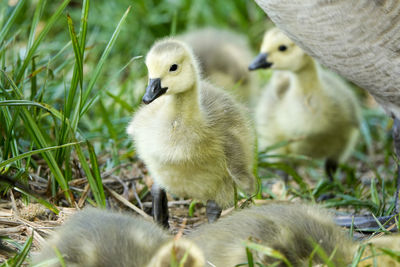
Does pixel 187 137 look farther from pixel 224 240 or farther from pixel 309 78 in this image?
pixel 309 78

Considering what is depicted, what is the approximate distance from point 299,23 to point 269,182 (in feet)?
4.88

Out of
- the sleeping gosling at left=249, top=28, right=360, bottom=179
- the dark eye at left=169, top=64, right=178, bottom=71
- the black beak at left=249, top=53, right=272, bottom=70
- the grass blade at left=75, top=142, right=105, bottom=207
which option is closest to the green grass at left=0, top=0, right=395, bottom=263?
the grass blade at left=75, top=142, right=105, bottom=207

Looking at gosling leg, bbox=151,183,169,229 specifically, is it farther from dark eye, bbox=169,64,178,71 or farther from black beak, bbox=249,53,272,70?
black beak, bbox=249,53,272,70

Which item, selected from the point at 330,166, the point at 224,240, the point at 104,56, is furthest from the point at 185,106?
the point at 330,166

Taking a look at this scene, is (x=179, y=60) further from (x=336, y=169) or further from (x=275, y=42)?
(x=336, y=169)

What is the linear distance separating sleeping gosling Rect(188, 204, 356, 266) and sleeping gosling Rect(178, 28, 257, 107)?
2322mm

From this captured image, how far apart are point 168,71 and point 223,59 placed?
199 centimetres

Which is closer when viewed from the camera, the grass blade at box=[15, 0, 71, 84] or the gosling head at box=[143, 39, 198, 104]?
the gosling head at box=[143, 39, 198, 104]

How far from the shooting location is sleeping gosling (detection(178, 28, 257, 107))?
16.0ft

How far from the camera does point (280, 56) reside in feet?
14.8

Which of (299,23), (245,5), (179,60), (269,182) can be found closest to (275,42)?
(269,182)

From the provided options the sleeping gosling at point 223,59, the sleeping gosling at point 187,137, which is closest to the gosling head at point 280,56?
the sleeping gosling at point 223,59

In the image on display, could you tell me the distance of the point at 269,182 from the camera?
457 centimetres

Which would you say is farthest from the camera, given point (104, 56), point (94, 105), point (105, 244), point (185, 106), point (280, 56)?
point (94, 105)
